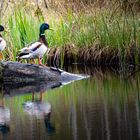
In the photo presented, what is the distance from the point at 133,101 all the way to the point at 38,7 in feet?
35.2

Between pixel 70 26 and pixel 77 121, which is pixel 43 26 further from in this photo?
pixel 77 121

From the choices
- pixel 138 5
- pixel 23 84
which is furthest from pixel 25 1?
pixel 23 84

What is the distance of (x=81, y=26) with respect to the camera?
810 inches

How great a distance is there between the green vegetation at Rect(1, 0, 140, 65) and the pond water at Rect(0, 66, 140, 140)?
2.63 m

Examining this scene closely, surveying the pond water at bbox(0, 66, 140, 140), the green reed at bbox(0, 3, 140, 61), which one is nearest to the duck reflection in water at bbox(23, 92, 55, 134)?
the pond water at bbox(0, 66, 140, 140)

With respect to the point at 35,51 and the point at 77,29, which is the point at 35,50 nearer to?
the point at 35,51

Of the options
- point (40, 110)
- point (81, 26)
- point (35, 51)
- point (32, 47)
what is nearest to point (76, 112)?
point (40, 110)

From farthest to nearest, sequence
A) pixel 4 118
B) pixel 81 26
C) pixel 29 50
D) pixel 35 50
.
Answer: pixel 81 26
pixel 29 50
pixel 35 50
pixel 4 118

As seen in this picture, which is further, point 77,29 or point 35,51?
point 77,29

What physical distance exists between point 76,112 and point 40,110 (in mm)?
819

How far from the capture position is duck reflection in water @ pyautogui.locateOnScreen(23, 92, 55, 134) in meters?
9.87

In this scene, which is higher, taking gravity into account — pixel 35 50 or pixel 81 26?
pixel 81 26

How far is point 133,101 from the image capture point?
12016 millimetres

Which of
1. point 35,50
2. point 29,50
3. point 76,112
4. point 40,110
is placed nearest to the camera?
point 76,112
